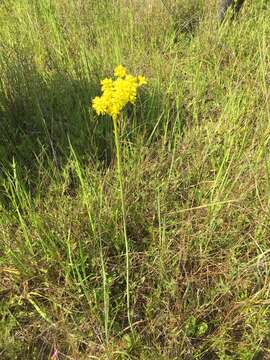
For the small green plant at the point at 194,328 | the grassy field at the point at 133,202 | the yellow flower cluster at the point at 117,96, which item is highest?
the yellow flower cluster at the point at 117,96

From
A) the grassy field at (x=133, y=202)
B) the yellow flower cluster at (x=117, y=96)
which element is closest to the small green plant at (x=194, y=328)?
the grassy field at (x=133, y=202)

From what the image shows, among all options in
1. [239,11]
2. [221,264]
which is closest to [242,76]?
[239,11]

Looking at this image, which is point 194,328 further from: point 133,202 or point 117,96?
point 117,96

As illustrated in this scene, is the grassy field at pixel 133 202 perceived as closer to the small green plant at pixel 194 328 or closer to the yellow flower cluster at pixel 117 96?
the small green plant at pixel 194 328

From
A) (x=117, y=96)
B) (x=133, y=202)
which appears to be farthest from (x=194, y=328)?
(x=117, y=96)

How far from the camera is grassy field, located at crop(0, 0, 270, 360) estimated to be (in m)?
1.29

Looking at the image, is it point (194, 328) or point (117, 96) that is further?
point (194, 328)

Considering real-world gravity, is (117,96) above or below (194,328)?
above

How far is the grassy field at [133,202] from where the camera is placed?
1.29 metres

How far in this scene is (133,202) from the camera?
159cm

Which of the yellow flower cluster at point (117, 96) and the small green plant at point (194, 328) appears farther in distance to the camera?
the small green plant at point (194, 328)

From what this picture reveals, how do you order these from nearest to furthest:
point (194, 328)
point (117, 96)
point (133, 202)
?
point (117, 96), point (194, 328), point (133, 202)

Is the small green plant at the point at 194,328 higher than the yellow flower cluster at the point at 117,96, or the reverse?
the yellow flower cluster at the point at 117,96

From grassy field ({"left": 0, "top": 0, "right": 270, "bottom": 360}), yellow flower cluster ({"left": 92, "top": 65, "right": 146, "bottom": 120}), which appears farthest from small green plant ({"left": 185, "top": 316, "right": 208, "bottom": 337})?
yellow flower cluster ({"left": 92, "top": 65, "right": 146, "bottom": 120})
